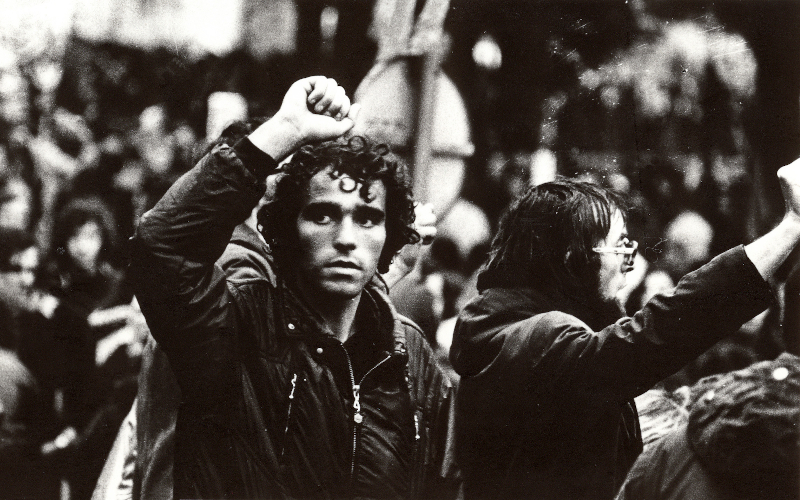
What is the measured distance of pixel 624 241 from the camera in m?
3.84

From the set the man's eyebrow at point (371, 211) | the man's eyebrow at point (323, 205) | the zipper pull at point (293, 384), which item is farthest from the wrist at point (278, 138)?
the zipper pull at point (293, 384)

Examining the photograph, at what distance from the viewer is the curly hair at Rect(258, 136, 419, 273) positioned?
11.7 feet

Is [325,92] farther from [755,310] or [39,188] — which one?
[755,310]

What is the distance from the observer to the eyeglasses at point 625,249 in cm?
375

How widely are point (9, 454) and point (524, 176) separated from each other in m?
2.71

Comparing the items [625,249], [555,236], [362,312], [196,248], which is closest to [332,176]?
[362,312]

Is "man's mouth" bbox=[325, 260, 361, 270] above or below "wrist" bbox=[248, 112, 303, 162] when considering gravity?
below

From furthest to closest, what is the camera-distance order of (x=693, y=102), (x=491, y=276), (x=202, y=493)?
(x=693, y=102) → (x=491, y=276) → (x=202, y=493)

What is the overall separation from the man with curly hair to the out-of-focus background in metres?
0.32

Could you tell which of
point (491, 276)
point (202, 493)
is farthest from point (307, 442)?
point (491, 276)

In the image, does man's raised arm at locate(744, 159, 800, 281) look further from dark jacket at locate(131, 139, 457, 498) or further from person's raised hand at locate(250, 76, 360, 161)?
person's raised hand at locate(250, 76, 360, 161)

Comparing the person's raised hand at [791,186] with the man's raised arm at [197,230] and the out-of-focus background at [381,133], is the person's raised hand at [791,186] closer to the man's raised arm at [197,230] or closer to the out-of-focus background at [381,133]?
the out-of-focus background at [381,133]

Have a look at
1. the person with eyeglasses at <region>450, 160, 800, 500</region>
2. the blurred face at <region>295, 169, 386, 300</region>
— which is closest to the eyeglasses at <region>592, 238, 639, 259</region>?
the person with eyeglasses at <region>450, 160, 800, 500</region>

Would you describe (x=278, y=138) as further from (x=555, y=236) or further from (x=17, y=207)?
(x=17, y=207)
